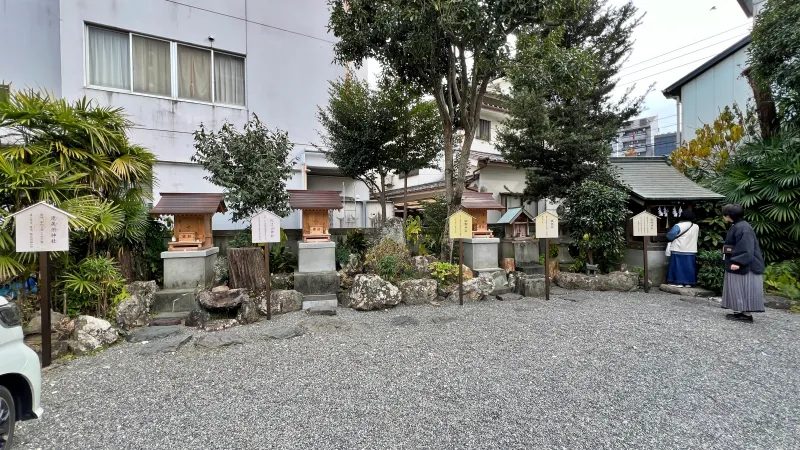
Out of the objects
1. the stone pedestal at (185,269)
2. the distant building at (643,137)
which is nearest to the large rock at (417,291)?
the stone pedestal at (185,269)

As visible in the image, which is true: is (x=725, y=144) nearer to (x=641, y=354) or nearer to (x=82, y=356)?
(x=641, y=354)

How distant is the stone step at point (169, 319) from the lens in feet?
17.4

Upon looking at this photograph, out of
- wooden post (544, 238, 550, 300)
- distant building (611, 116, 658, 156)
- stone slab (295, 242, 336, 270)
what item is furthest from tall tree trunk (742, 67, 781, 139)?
distant building (611, 116, 658, 156)

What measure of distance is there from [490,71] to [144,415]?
753 cm

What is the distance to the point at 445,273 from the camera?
23.3 ft

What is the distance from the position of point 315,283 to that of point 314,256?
51cm

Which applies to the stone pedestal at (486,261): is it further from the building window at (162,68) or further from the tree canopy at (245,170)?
the building window at (162,68)

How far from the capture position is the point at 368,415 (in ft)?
9.27

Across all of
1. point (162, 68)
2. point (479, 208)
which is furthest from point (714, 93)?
point (162, 68)

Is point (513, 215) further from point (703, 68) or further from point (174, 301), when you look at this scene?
point (703, 68)

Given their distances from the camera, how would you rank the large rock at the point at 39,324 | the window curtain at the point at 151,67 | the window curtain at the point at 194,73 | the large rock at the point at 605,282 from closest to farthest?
the large rock at the point at 39,324 < the large rock at the point at 605,282 < the window curtain at the point at 151,67 < the window curtain at the point at 194,73

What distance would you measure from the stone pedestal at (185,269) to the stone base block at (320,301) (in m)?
1.81

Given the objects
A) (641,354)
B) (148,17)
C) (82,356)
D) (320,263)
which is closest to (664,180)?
(641,354)

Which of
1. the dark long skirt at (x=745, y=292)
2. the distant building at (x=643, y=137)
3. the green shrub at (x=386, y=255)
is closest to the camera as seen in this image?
the dark long skirt at (x=745, y=292)
